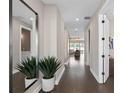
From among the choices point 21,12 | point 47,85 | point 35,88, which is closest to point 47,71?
point 47,85

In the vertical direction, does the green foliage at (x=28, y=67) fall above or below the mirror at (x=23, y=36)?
below

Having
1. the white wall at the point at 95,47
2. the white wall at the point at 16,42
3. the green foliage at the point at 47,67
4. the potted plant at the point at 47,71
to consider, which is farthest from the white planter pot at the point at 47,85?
the white wall at the point at 95,47

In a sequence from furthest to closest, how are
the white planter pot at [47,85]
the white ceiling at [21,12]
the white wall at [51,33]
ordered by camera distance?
the white wall at [51,33] → the white planter pot at [47,85] → the white ceiling at [21,12]

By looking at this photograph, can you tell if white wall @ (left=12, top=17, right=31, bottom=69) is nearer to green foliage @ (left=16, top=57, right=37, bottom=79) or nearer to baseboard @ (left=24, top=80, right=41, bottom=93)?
green foliage @ (left=16, top=57, right=37, bottom=79)

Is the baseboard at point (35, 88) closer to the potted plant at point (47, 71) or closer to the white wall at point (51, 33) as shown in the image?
the potted plant at point (47, 71)

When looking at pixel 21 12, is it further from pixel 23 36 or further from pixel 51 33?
pixel 51 33

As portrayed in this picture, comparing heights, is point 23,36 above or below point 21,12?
below

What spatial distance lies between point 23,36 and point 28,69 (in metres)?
0.74

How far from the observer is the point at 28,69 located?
2.89m

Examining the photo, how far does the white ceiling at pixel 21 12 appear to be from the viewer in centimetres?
224

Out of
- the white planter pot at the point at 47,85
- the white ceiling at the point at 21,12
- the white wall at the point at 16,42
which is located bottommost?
the white planter pot at the point at 47,85
